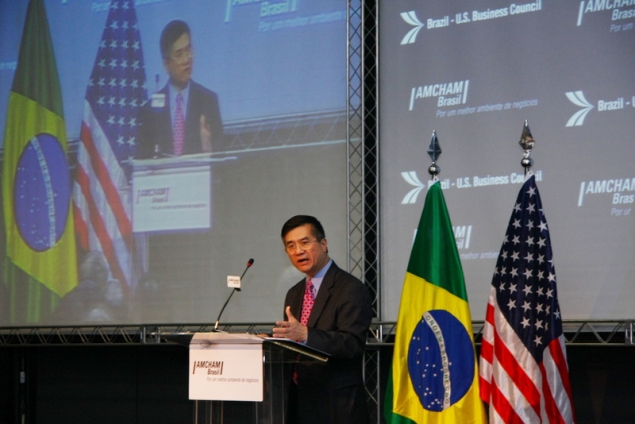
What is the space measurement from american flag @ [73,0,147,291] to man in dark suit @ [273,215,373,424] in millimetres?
2776

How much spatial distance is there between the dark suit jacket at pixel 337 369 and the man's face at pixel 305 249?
17 centimetres

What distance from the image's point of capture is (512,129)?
501cm

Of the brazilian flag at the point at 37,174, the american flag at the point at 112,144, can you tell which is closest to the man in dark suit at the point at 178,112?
the american flag at the point at 112,144

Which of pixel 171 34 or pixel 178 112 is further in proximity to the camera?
pixel 171 34

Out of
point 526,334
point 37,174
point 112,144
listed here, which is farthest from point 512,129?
point 37,174

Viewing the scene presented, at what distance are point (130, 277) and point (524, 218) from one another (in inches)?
121

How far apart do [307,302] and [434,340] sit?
90 cm

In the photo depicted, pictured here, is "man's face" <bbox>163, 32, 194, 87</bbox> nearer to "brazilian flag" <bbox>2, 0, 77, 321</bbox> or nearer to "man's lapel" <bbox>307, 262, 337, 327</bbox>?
"brazilian flag" <bbox>2, 0, 77, 321</bbox>

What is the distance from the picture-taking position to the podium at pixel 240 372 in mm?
3080

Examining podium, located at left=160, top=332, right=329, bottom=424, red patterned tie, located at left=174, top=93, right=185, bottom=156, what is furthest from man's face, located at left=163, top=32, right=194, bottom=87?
podium, located at left=160, top=332, right=329, bottom=424

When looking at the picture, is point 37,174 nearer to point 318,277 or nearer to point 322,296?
point 318,277

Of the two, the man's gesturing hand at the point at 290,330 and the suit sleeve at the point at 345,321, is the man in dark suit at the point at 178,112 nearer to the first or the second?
the suit sleeve at the point at 345,321

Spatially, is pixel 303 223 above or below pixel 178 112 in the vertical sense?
below

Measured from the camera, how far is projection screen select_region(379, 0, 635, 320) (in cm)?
468
